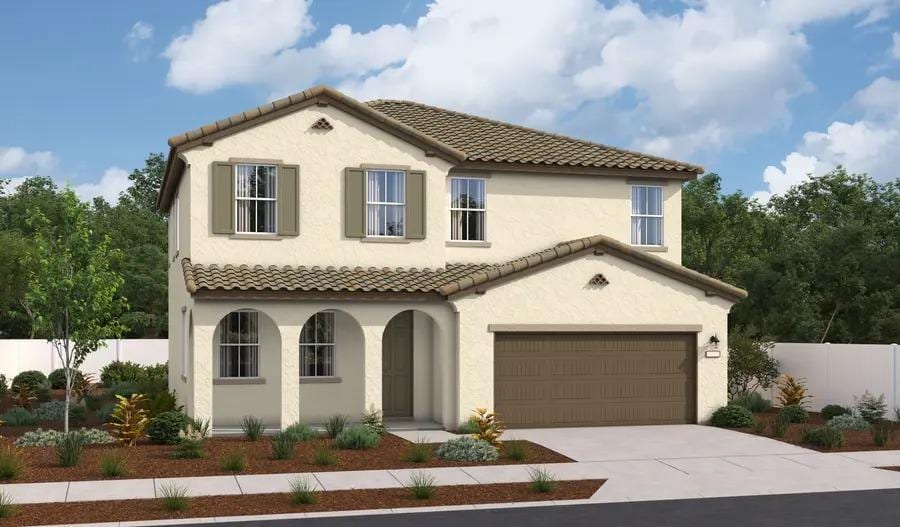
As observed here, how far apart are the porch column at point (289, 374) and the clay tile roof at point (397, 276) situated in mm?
1078

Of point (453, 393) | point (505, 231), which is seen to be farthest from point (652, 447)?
point (505, 231)

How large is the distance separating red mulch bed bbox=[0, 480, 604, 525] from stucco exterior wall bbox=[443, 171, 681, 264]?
35.1 feet

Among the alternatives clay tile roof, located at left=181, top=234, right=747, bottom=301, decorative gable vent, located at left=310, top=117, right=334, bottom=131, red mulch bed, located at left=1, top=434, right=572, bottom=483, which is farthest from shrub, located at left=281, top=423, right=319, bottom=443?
Result: decorative gable vent, located at left=310, top=117, right=334, bottom=131

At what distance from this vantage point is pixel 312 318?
81.6 ft

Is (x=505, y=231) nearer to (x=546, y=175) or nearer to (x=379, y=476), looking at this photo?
(x=546, y=175)

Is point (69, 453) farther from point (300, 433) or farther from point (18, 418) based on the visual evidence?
point (18, 418)

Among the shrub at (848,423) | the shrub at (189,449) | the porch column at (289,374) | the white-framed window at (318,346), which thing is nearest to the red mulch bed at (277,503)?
the shrub at (189,449)

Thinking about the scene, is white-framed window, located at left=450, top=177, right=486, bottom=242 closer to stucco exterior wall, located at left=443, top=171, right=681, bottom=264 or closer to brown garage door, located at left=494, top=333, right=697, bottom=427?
stucco exterior wall, located at left=443, top=171, right=681, bottom=264

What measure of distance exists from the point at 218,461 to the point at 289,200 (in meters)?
7.46

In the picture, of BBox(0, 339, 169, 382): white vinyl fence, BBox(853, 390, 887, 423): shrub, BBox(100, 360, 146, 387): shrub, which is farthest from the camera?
BBox(0, 339, 169, 382): white vinyl fence

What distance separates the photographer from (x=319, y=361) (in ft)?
81.6

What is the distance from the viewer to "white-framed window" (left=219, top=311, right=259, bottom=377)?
24.2 metres

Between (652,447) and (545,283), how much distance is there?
16.5 ft

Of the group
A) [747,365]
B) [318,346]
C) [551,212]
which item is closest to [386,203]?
[318,346]
